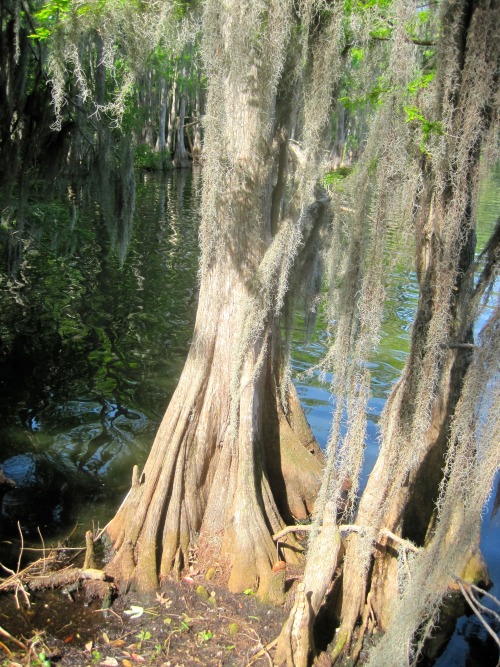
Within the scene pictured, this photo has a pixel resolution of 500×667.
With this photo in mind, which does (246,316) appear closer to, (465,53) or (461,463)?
(461,463)

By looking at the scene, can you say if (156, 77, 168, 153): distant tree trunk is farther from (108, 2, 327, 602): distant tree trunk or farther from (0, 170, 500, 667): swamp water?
(108, 2, 327, 602): distant tree trunk

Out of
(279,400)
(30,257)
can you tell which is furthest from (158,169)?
(279,400)

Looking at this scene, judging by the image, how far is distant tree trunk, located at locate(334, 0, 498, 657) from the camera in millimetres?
3686

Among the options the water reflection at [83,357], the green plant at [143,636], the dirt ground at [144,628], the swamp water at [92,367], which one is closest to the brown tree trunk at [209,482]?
the dirt ground at [144,628]

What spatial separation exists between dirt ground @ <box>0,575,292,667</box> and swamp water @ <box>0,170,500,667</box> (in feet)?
3.31

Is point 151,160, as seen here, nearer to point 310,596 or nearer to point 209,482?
point 209,482

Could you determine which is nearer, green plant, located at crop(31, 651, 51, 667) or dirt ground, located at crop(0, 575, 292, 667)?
green plant, located at crop(31, 651, 51, 667)

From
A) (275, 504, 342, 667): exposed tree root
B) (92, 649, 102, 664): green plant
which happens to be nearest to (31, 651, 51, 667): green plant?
(92, 649, 102, 664): green plant

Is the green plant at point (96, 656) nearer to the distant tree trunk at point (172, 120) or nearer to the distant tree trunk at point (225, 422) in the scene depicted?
the distant tree trunk at point (225, 422)

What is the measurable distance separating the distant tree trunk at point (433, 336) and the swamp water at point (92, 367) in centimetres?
41

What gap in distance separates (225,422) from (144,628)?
1.60 meters

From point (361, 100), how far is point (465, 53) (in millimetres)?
1353

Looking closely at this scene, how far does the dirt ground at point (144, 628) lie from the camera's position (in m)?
4.23

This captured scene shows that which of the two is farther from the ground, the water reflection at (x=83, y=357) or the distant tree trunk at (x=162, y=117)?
the distant tree trunk at (x=162, y=117)
